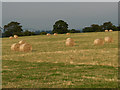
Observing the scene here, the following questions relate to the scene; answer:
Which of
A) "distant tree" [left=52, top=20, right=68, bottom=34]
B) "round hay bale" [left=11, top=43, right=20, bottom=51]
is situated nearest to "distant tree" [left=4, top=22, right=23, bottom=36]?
"distant tree" [left=52, top=20, right=68, bottom=34]

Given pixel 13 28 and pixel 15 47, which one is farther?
pixel 13 28

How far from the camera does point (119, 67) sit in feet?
44.6

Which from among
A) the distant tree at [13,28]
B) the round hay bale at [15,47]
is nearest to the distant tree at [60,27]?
the distant tree at [13,28]

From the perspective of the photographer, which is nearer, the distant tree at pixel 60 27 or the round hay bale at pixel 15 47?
the round hay bale at pixel 15 47

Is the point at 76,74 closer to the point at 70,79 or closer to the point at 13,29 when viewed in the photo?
the point at 70,79

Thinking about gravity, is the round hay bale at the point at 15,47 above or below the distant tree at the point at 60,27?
below

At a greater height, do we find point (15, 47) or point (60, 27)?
point (60, 27)

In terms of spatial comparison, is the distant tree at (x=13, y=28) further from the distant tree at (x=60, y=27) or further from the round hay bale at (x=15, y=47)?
the round hay bale at (x=15, y=47)

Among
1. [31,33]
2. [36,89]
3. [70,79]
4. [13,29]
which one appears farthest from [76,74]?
[13,29]

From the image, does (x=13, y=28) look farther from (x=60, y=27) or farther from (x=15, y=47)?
(x=15, y=47)

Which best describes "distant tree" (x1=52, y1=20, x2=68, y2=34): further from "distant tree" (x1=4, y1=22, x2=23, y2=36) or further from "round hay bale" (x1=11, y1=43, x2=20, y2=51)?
"round hay bale" (x1=11, y1=43, x2=20, y2=51)

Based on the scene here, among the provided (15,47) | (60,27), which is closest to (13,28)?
(60,27)

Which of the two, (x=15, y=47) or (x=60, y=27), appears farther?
(x=60, y=27)

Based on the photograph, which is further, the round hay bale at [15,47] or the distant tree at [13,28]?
the distant tree at [13,28]
